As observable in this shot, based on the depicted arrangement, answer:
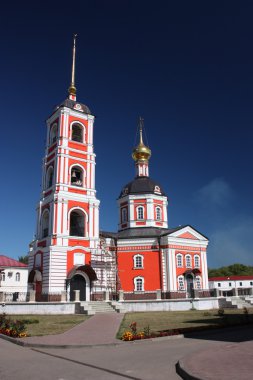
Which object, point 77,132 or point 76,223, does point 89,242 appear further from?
point 77,132

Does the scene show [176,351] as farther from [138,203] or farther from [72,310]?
[138,203]

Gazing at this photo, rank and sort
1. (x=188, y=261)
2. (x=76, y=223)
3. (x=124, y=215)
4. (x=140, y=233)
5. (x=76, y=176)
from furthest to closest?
(x=124, y=215) < (x=140, y=233) < (x=188, y=261) < (x=76, y=176) < (x=76, y=223)

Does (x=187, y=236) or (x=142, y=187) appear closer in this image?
(x=187, y=236)

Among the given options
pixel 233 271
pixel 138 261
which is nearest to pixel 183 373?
pixel 138 261

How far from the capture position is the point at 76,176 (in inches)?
1321

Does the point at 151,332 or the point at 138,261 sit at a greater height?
the point at 138,261

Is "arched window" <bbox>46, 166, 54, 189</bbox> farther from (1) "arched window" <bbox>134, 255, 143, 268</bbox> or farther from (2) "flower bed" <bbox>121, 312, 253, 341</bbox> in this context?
(2) "flower bed" <bbox>121, 312, 253, 341</bbox>

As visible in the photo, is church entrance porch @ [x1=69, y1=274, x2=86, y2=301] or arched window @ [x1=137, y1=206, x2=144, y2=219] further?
arched window @ [x1=137, y1=206, x2=144, y2=219]

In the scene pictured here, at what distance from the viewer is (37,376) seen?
24.7ft

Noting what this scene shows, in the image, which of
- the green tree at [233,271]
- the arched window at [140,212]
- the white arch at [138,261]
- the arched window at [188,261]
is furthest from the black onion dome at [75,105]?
the green tree at [233,271]

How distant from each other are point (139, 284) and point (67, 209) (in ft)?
34.1

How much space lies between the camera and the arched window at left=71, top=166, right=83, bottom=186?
108 ft

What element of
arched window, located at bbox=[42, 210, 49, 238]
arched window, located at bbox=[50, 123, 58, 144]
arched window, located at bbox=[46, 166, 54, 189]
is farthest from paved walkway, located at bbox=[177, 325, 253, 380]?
arched window, located at bbox=[50, 123, 58, 144]

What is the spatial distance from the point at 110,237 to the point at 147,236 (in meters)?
3.66
